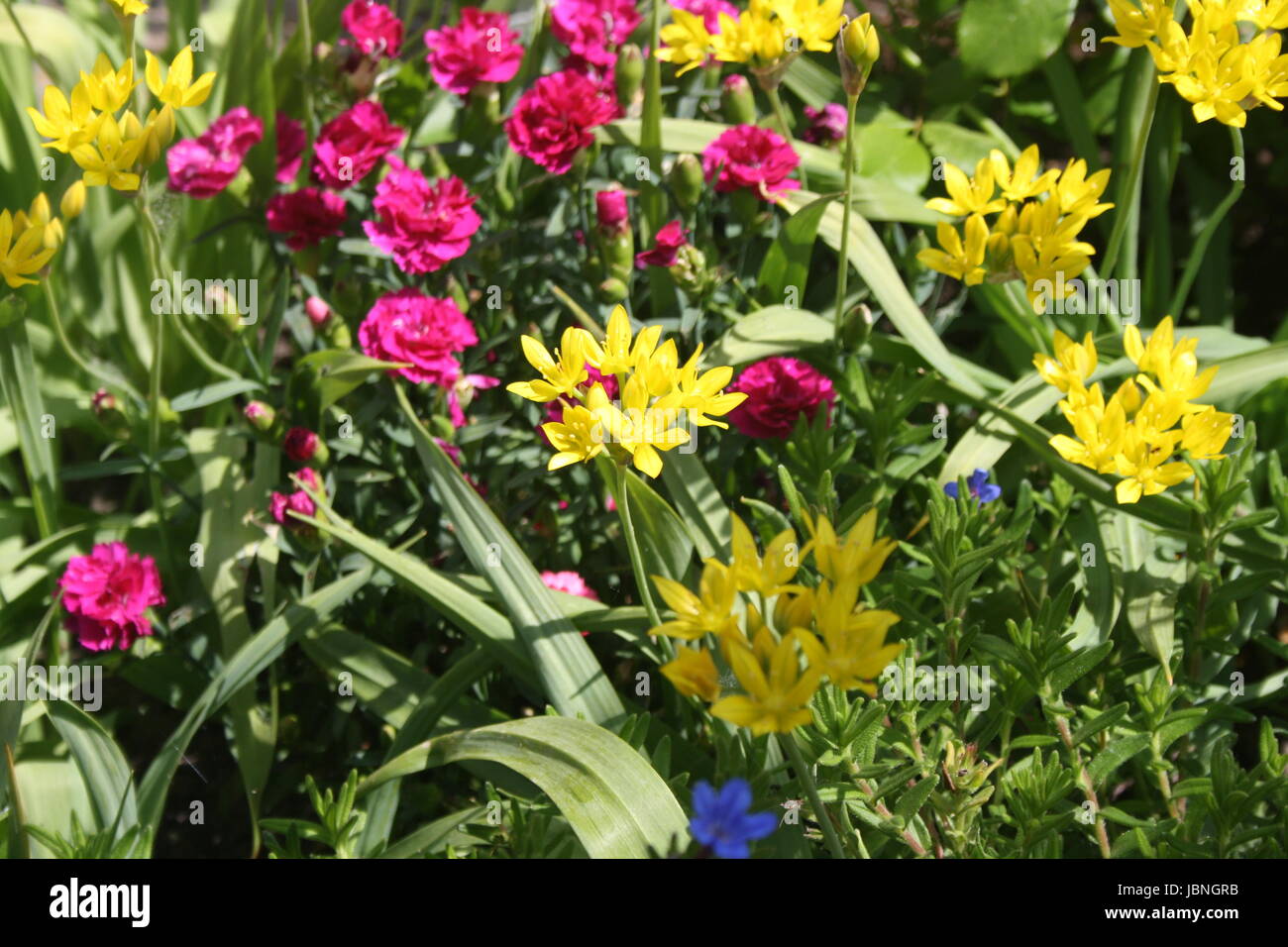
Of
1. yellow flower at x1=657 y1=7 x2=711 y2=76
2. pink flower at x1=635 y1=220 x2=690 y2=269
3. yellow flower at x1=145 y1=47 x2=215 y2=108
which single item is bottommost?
pink flower at x1=635 y1=220 x2=690 y2=269

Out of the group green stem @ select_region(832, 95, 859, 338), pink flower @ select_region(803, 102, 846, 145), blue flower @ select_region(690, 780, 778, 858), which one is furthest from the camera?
pink flower @ select_region(803, 102, 846, 145)

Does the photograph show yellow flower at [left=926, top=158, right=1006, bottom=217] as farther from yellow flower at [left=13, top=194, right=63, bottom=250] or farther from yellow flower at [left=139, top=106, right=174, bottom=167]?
yellow flower at [left=13, top=194, right=63, bottom=250]

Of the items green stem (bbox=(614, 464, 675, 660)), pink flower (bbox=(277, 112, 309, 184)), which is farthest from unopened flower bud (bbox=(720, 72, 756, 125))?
green stem (bbox=(614, 464, 675, 660))

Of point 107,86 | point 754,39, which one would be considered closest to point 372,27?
point 107,86

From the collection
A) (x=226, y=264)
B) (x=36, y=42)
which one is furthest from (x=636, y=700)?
(x=36, y=42)

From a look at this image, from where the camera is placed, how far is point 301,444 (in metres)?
1.51

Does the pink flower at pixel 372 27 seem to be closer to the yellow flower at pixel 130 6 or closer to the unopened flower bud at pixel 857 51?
the yellow flower at pixel 130 6

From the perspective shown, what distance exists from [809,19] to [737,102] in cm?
35

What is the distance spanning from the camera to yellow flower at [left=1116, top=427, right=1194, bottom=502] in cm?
114

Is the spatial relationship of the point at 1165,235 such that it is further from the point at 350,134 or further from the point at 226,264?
the point at 226,264

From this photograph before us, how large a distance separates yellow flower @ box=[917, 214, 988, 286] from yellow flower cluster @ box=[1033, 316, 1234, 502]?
0.60 feet

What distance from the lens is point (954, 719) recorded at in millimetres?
1240

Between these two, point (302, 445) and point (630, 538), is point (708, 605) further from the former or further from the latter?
point (302, 445)

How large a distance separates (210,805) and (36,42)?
1.28m
